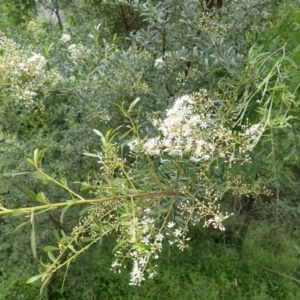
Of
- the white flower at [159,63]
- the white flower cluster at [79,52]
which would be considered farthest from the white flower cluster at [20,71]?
the white flower at [159,63]

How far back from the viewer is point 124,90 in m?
2.00

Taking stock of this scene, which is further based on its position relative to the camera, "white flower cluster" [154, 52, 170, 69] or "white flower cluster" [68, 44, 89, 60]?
"white flower cluster" [68, 44, 89, 60]

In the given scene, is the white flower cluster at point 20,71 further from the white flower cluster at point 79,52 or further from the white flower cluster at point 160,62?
the white flower cluster at point 160,62

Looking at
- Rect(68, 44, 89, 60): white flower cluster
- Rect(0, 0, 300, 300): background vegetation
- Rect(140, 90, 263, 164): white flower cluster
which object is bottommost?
Rect(0, 0, 300, 300): background vegetation

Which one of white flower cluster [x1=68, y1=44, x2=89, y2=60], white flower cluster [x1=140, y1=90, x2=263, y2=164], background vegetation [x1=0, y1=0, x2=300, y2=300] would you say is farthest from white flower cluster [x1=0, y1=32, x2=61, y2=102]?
white flower cluster [x1=140, y1=90, x2=263, y2=164]

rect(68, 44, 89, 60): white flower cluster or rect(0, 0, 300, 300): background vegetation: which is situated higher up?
rect(68, 44, 89, 60): white flower cluster

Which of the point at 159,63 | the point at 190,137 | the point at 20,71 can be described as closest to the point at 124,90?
the point at 159,63

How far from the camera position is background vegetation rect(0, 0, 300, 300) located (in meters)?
1.67

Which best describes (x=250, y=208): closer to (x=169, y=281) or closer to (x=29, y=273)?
(x=169, y=281)

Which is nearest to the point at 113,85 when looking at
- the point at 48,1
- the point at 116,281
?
the point at 48,1

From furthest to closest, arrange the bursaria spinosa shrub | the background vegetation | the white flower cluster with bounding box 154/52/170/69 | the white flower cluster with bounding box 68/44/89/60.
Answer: the white flower cluster with bounding box 68/44/89/60, the white flower cluster with bounding box 154/52/170/69, the background vegetation, the bursaria spinosa shrub

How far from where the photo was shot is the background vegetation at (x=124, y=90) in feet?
5.48

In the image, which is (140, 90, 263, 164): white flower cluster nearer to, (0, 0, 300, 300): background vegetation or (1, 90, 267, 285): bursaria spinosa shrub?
(1, 90, 267, 285): bursaria spinosa shrub

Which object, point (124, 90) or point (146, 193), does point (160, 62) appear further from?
point (146, 193)
